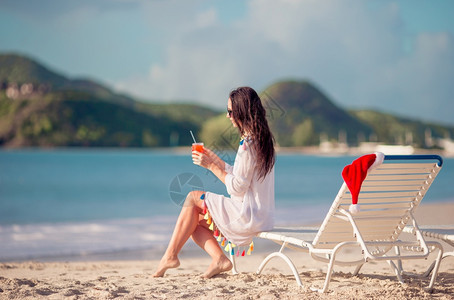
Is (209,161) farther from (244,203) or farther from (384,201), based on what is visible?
(384,201)

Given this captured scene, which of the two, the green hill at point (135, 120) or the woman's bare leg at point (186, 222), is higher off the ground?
the green hill at point (135, 120)

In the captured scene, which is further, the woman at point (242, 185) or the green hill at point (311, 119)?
the green hill at point (311, 119)

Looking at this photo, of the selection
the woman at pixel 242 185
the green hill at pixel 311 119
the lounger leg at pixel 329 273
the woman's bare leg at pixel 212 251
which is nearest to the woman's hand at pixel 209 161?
the woman at pixel 242 185

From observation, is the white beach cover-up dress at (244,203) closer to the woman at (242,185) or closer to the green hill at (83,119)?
the woman at (242,185)

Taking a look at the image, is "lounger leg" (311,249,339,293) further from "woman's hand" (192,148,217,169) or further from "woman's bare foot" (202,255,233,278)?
"woman's hand" (192,148,217,169)

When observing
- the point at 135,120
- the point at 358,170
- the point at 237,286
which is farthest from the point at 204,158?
the point at 135,120

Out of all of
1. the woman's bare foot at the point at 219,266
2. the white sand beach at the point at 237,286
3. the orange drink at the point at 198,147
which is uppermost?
the orange drink at the point at 198,147

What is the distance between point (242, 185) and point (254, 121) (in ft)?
1.28

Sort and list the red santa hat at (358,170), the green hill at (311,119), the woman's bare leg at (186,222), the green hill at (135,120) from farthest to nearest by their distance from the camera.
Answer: the green hill at (311,119)
the green hill at (135,120)
the woman's bare leg at (186,222)
the red santa hat at (358,170)

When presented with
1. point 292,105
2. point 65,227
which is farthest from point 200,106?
point 65,227

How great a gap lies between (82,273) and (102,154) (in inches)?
3089

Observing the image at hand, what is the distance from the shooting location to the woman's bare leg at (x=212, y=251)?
3615 millimetres

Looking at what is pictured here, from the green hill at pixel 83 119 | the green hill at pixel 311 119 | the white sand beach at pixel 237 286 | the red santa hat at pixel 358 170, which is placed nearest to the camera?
the red santa hat at pixel 358 170

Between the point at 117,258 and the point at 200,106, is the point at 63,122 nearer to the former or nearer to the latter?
the point at 200,106
